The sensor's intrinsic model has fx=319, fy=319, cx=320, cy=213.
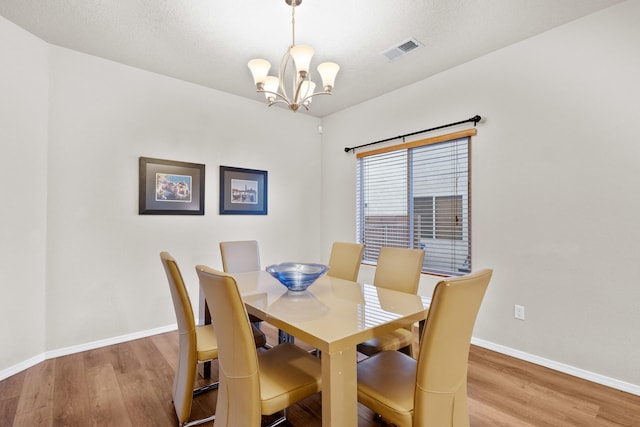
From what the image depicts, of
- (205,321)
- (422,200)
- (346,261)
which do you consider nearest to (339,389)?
(205,321)

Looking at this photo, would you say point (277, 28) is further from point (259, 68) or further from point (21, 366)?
point (21, 366)

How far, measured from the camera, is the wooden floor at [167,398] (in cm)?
190

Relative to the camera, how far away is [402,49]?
111 inches

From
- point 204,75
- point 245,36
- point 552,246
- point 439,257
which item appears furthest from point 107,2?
point 552,246

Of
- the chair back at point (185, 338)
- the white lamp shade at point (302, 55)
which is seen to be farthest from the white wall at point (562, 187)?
the chair back at point (185, 338)

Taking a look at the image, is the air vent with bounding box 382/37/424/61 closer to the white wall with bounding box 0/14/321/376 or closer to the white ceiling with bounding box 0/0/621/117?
the white ceiling with bounding box 0/0/621/117

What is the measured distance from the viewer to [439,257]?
3.36 meters

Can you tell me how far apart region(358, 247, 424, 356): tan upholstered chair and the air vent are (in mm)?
1747

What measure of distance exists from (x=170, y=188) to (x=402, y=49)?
2.66 meters

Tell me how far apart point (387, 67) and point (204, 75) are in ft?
6.19

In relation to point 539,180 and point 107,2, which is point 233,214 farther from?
point 539,180

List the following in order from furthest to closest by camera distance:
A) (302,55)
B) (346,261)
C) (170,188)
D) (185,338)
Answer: (170,188) → (346,261) → (302,55) → (185,338)

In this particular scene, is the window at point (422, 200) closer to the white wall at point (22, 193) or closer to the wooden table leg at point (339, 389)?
the wooden table leg at point (339, 389)

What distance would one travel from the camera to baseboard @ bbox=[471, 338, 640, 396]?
7.31 ft
